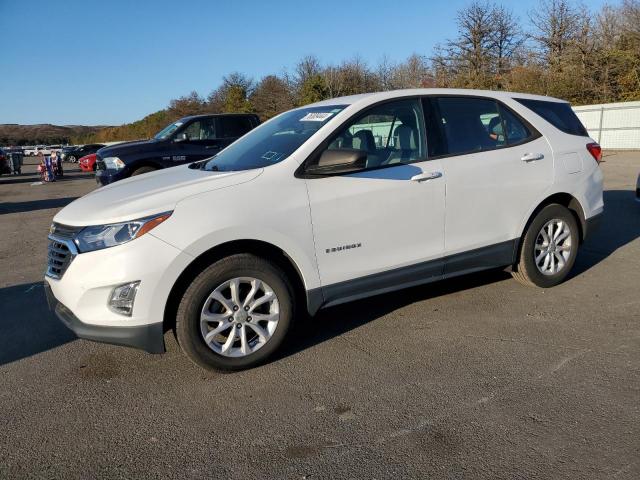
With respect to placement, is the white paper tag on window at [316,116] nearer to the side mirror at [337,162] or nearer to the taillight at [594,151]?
the side mirror at [337,162]

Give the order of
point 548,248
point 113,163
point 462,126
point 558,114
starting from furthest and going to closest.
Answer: point 113,163 < point 558,114 < point 548,248 < point 462,126

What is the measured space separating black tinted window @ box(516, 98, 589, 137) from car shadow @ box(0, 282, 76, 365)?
462 cm

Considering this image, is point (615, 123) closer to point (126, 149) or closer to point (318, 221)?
point (126, 149)

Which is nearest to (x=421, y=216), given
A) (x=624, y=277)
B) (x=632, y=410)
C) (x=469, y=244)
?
(x=469, y=244)

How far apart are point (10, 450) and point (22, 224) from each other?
9249mm

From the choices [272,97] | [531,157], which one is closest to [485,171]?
[531,157]

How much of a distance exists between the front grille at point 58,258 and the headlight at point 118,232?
17 centimetres

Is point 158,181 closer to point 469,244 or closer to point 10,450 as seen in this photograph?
point 10,450

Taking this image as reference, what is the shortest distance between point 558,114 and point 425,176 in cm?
201

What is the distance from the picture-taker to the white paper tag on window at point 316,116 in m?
4.25

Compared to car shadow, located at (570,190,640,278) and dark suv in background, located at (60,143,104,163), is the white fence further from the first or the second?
dark suv in background, located at (60,143,104,163)

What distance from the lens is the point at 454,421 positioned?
3.04 metres

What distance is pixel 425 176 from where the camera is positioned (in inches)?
167

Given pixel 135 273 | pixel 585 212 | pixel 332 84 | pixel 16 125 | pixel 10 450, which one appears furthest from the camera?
pixel 16 125
